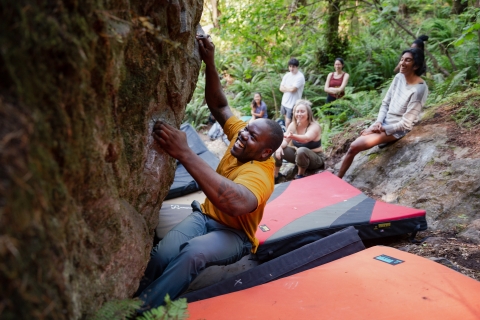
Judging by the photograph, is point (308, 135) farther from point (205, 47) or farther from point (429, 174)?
point (205, 47)

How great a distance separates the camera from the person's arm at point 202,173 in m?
2.21

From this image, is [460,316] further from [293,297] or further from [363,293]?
[293,297]

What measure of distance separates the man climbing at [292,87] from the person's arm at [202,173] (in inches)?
252

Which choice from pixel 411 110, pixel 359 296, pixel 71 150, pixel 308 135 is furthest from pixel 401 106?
pixel 71 150

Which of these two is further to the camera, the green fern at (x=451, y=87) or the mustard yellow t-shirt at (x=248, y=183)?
the green fern at (x=451, y=87)

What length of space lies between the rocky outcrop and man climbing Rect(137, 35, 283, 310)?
2.61 metres

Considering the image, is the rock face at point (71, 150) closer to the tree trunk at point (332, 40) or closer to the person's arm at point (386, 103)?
the person's arm at point (386, 103)

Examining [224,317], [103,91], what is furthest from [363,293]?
[103,91]

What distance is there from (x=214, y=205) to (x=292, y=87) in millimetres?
6721

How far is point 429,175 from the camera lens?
16.7ft

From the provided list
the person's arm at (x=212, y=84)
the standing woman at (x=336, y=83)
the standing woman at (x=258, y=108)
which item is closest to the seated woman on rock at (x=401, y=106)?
the person's arm at (x=212, y=84)

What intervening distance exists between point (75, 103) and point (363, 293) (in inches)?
88.2

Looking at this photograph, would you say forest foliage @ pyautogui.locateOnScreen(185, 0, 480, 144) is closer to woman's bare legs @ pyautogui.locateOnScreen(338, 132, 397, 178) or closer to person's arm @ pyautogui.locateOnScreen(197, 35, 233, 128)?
woman's bare legs @ pyautogui.locateOnScreen(338, 132, 397, 178)

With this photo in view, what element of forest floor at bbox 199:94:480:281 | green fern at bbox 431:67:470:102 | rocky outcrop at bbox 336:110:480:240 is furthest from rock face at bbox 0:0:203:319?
green fern at bbox 431:67:470:102
